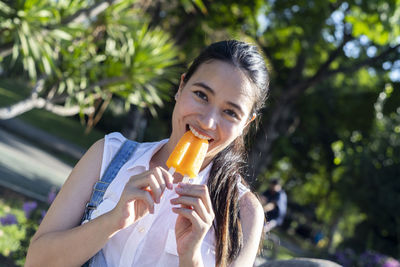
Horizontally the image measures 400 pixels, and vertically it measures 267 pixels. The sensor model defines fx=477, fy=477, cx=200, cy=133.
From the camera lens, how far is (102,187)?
6.71 feet

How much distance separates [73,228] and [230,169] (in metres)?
0.83

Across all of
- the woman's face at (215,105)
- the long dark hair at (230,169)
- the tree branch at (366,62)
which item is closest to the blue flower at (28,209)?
the long dark hair at (230,169)

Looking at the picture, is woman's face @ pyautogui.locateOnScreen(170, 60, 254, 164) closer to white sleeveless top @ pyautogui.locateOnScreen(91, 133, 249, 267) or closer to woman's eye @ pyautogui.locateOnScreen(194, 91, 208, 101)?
woman's eye @ pyautogui.locateOnScreen(194, 91, 208, 101)

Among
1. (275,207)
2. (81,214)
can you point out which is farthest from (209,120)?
(275,207)

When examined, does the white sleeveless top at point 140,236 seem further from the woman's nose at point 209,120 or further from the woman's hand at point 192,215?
the woman's nose at point 209,120

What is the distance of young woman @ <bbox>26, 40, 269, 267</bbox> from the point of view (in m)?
1.79

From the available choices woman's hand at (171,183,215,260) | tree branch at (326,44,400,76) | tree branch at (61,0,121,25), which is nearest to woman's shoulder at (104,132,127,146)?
woman's hand at (171,183,215,260)

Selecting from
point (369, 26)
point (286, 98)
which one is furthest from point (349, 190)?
point (369, 26)

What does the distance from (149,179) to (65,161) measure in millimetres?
15213

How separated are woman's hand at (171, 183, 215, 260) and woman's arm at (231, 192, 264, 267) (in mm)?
331

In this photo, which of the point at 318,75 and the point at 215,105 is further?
the point at 318,75

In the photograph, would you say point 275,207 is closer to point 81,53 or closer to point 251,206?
point 81,53

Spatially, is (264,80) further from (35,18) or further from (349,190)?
(349,190)

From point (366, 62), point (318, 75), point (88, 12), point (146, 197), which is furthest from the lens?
point (318, 75)
